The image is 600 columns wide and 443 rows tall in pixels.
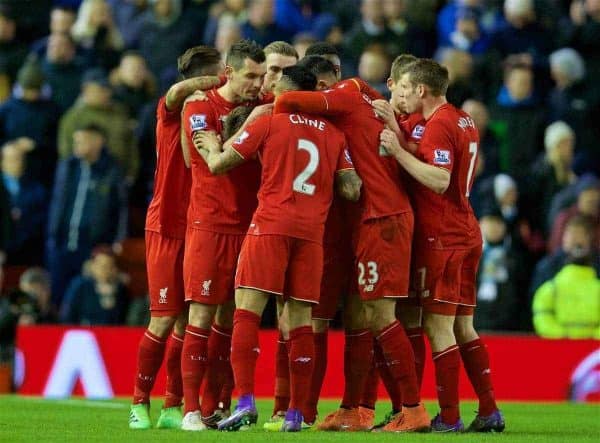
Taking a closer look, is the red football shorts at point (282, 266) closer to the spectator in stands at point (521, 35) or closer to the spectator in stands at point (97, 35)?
the spectator in stands at point (521, 35)

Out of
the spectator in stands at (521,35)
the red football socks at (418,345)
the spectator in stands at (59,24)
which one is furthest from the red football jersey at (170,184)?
the spectator in stands at (59,24)

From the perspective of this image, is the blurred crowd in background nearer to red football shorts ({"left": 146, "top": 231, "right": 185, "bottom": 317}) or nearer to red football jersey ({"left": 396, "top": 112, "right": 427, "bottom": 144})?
red football jersey ({"left": 396, "top": 112, "right": 427, "bottom": 144})

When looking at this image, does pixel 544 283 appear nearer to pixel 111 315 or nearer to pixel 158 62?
pixel 111 315

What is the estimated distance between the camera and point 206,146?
10.8 metres

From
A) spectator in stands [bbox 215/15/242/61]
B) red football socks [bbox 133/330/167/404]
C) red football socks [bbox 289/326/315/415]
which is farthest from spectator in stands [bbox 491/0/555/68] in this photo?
red football socks [bbox 289/326/315/415]

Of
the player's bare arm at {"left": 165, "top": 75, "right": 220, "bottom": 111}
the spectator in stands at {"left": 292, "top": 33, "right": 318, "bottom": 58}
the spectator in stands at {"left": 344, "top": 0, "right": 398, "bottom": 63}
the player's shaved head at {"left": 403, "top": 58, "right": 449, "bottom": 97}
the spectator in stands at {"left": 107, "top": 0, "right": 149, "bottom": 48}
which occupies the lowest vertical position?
the player's bare arm at {"left": 165, "top": 75, "right": 220, "bottom": 111}

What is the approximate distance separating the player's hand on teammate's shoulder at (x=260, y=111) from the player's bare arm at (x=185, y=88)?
57cm

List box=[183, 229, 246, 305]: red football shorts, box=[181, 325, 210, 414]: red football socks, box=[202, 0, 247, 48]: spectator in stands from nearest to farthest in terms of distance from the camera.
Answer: box=[181, 325, 210, 414]: red football socks < box=[183, 229, 246, 305]: red football shorts < box=[202, 0, 247, 48]: spectator in stands

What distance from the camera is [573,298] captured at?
1611 centimetres

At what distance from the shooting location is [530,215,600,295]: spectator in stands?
A: 1614 centimetres

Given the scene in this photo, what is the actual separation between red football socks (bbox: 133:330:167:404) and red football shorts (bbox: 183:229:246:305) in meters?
0.59

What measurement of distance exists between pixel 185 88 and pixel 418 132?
5.77 feet

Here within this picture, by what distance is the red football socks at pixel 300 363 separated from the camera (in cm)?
1052

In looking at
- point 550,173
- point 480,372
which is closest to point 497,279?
point 550,173
